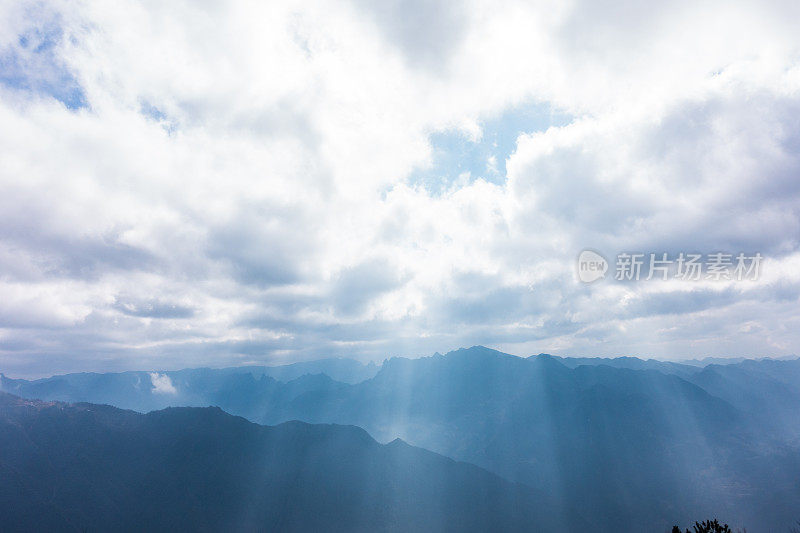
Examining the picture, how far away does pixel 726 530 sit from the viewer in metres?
51.4

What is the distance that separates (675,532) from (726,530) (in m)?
8.66

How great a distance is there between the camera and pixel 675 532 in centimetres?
4947
